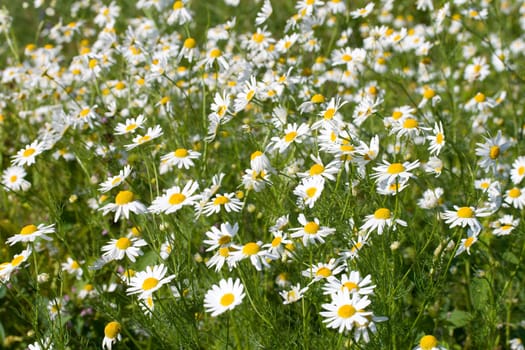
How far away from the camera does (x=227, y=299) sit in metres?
1.79

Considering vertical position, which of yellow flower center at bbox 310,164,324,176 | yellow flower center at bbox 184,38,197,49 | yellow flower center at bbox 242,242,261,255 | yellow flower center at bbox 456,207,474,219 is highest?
yellow flower center at bbox 184,38,197,49

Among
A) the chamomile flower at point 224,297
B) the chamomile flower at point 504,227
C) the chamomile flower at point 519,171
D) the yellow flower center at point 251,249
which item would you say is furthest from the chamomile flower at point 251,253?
the chamomile flower at point 519,171

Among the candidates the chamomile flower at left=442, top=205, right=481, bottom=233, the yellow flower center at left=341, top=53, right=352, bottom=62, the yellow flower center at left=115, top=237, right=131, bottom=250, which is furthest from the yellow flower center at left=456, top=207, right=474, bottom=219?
the yellow flower center at left=341, top=53, right=352, bottom=62

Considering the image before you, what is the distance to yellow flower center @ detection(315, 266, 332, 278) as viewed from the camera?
6.41 feet

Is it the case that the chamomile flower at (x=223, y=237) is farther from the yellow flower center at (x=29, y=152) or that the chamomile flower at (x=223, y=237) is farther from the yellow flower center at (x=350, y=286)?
the yellow flower center at (x=29, y=152)

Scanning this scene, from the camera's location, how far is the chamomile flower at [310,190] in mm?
1996

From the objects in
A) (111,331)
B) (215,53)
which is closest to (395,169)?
(111,331)

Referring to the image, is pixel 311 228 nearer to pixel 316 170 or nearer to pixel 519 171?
pixel 316 170

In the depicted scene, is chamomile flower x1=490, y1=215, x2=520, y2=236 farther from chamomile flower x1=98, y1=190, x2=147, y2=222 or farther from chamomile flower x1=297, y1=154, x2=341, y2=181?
chamomile flower x1=98, y1=190, x2=147, y2=222

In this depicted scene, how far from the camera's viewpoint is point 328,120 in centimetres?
232

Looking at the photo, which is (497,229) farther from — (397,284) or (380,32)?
(380,32)

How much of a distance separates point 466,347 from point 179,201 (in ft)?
4.53

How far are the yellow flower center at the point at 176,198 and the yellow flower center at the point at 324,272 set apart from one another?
51 centimetres

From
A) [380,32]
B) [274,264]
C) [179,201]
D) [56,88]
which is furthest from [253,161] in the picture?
[56,88]
